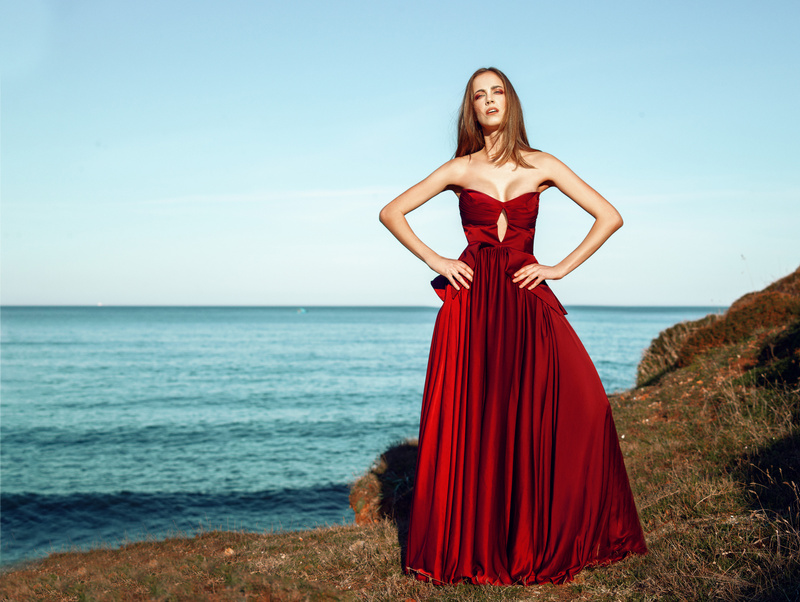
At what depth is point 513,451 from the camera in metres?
3.90

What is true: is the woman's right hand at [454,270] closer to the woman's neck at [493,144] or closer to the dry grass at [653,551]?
the woman's neck at [493,144]

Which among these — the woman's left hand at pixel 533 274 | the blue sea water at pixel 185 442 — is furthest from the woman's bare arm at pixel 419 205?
the blue sea water at pixel 185 442

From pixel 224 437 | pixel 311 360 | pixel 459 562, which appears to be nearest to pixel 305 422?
pixel 224 437

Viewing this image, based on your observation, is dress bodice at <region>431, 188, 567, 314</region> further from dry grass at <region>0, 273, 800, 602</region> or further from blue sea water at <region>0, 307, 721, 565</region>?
blue sea water at <region>0, 307, 721, 565</region>

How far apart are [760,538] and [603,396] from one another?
4.73 ft

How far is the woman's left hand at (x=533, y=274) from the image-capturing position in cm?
402

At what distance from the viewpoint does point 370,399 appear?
28.8 metres

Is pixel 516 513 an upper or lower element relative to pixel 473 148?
lower

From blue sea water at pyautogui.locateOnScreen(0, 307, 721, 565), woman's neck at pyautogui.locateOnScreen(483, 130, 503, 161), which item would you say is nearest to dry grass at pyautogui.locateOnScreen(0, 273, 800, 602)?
woman's neck at pyautogui.locateOnScreen(483, 130, 503, 161)

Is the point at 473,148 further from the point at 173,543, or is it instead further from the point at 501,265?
the point at 173,543

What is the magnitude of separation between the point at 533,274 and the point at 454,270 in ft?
1.71

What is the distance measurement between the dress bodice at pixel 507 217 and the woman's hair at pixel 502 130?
268mm

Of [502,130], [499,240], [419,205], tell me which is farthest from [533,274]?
[502,130]

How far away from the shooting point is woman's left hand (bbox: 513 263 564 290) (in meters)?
4.02
